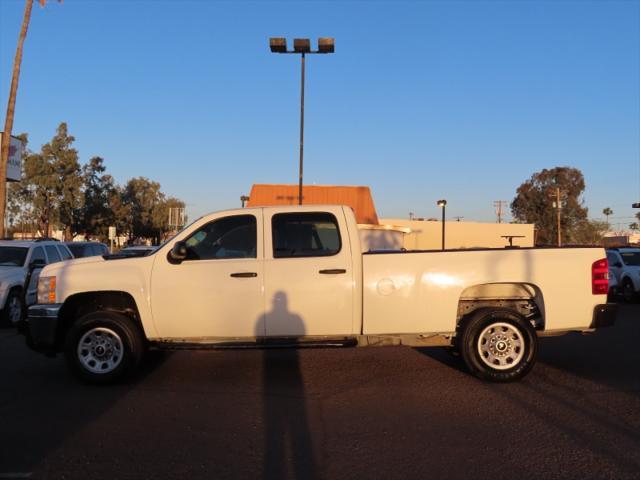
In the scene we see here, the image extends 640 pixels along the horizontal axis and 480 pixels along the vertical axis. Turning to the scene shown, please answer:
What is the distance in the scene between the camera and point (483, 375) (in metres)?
7.13

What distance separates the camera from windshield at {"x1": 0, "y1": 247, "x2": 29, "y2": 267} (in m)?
13.1

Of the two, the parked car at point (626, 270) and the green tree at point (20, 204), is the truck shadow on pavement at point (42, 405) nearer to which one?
the parked car at point (626, 270)

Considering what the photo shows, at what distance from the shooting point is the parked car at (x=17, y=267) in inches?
477

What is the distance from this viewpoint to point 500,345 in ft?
23.5

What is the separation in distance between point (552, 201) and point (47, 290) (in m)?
70.1

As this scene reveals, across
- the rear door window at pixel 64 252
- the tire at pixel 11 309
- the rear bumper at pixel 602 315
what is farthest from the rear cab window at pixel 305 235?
the rear door window at pixel 64 252

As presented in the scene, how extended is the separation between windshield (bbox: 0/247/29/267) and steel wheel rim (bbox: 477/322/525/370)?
413 inches

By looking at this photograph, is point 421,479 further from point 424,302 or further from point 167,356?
point 167,356

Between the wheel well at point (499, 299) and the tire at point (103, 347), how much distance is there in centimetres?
398

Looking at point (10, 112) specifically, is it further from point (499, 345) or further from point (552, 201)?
point (552, 201)

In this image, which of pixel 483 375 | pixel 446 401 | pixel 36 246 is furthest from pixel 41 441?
pixel 36 246

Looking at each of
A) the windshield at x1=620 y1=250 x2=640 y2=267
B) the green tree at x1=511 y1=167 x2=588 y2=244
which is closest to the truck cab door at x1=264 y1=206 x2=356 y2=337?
the windshield at x1=620 y1=250 x2=640 y2=267

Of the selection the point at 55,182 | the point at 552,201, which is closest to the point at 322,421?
the point at 55,182

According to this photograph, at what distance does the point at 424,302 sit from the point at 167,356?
432 cm
